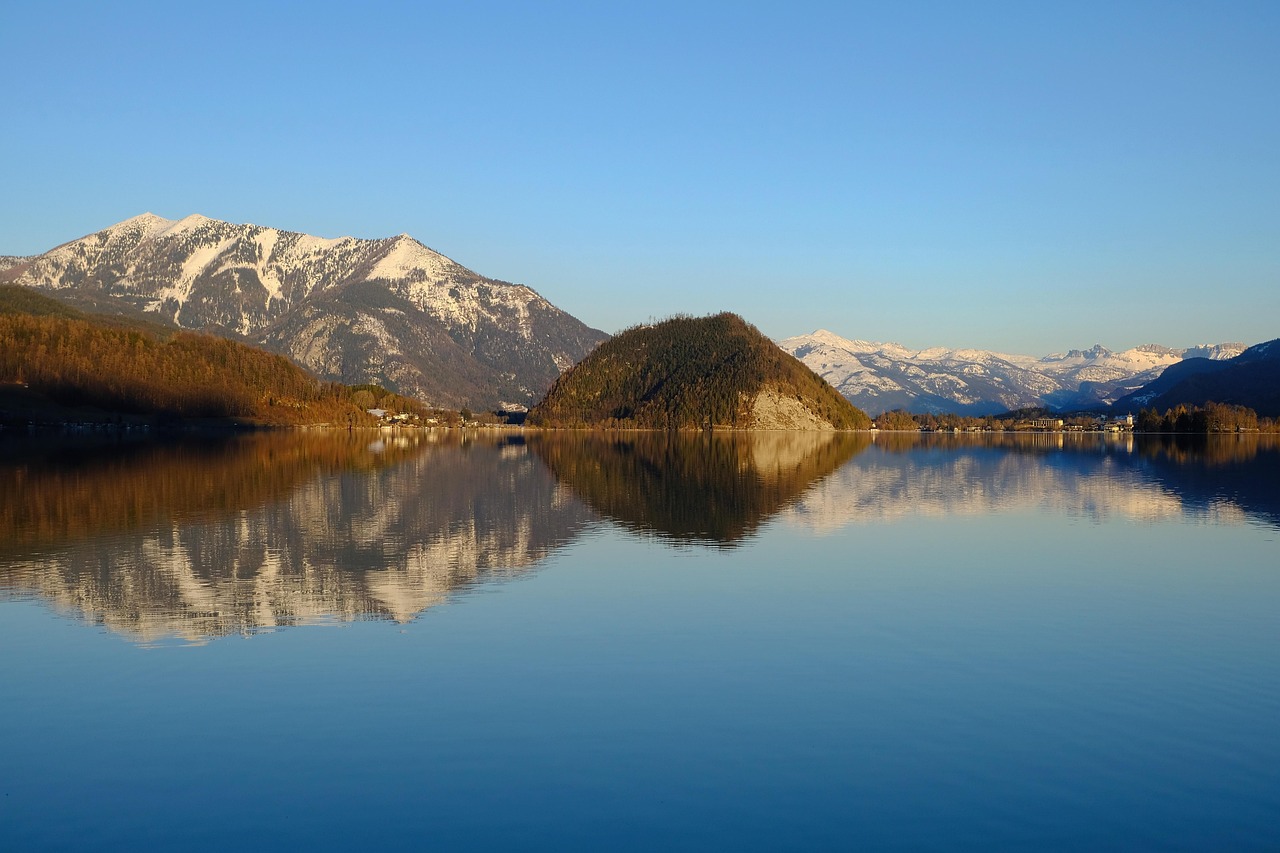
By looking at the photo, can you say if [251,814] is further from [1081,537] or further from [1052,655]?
[1081,537]

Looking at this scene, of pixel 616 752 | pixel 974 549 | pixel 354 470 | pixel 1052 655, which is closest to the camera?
pixel 616 752

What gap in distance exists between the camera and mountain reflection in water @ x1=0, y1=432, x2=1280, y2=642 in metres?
36.5

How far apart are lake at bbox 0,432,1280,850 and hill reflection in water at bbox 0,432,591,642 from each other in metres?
0.33

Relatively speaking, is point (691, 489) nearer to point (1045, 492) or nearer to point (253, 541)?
point (1045, 492)

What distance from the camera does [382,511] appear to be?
64.2 m

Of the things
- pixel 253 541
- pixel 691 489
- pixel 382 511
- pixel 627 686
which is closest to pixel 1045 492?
pixel 691 489

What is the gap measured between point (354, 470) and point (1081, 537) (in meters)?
71.5

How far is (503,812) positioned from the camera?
1762 centimetres

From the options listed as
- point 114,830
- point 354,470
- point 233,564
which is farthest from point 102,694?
point 354,470

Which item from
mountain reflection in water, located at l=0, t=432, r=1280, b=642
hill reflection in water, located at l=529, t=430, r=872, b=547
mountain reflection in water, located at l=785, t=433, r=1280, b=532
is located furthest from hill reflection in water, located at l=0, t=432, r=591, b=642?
mountain reflection in water, located at l=785, t=433, r=1280, b=532

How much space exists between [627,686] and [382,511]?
137 ft

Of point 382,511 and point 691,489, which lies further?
point 691,489

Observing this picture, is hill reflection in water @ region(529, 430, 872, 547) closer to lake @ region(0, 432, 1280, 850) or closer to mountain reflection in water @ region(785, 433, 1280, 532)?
lake @ region(0, 432, 1280, 850)

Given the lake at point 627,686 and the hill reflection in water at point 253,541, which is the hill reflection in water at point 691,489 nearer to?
the lake at point 627,686
